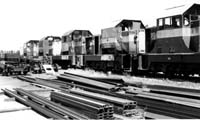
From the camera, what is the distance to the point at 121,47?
18891mm

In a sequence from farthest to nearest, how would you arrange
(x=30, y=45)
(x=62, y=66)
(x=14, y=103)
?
(x=30, y=45) < (x=62, y=66) < (x=14, y=103)

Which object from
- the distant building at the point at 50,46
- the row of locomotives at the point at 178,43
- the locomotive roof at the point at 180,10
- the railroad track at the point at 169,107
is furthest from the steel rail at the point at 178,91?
the distant building at the point at 50,46

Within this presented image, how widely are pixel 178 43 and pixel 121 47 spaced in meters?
5.81

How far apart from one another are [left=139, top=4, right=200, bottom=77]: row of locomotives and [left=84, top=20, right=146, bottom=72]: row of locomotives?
6.16ft

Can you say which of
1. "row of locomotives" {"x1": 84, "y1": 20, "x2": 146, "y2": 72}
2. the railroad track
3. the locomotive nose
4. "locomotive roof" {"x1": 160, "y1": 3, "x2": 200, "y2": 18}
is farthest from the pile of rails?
"row of locomotives" {"x1": 84, "y1": 20, "x2": 146, "y2": 72}

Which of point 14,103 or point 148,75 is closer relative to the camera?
point 14,103

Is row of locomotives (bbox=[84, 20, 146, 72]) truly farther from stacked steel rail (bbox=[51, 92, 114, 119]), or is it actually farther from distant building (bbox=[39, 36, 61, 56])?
distant building (bbox=[39, 36, 61, 56])

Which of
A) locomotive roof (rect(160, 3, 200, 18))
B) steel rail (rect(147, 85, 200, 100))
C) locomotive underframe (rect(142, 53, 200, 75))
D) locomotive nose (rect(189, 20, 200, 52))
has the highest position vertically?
locomotive roof (rect(160, 3, 200, 18))

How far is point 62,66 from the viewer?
1130 inches

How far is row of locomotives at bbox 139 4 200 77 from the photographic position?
12945mm

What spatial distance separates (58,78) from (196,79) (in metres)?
7.29

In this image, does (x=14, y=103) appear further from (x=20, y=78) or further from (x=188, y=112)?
(x=20, y=78)

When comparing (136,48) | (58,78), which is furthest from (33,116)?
(136,48)

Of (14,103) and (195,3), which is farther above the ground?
(195,3)
